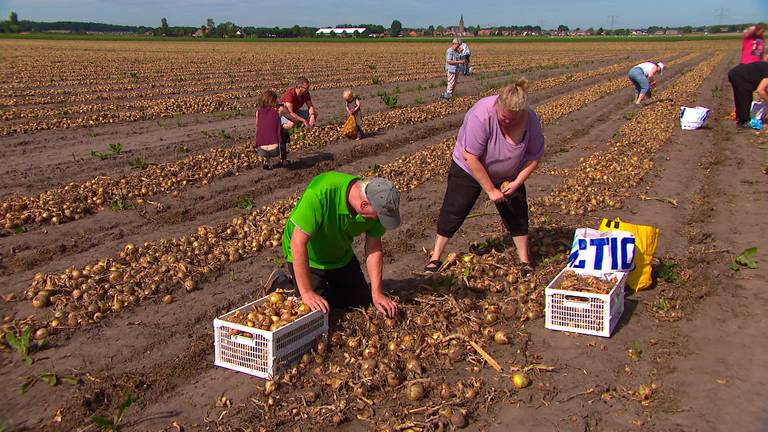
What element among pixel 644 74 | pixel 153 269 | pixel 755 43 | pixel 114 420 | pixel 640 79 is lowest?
pixel 114 420

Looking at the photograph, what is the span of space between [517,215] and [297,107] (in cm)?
612

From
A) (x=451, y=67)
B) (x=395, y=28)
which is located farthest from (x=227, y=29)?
(x=451, y=67)

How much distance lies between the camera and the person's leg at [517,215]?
18.4ft

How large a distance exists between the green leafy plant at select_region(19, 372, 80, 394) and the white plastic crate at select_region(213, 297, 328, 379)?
92 cm

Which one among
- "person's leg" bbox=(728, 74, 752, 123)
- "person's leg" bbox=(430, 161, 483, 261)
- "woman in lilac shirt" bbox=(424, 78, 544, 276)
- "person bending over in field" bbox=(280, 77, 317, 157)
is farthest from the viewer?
"person's leg" bbox=(728, 74, 752, 123)

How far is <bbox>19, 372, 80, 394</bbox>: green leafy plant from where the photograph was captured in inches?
155

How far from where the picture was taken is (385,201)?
3734mm

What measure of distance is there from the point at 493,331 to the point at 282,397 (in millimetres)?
1649

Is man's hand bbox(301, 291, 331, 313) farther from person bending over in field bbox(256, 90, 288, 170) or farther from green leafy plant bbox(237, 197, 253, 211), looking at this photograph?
person bending over in field bbox(256, 90, 288, 170)

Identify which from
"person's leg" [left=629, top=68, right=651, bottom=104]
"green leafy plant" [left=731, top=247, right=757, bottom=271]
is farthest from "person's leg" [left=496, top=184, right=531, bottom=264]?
"person's leg" [left=629, top=68, right=651, bottom=104]

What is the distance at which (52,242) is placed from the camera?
662 cm

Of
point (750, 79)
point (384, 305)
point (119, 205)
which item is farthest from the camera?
point (750, 79)

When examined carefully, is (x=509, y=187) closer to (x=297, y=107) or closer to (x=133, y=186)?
(x=133, y=186)

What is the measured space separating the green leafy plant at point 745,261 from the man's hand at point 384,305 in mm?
3312
